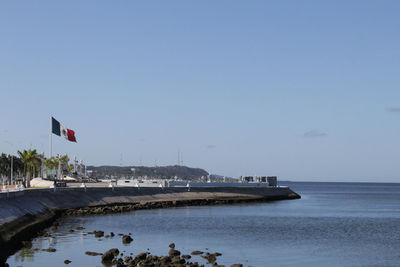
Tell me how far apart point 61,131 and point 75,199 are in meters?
28.3

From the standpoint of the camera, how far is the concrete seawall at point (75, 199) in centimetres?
4900

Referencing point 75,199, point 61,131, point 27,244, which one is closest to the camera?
point 27,244

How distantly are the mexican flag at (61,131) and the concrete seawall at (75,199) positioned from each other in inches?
683

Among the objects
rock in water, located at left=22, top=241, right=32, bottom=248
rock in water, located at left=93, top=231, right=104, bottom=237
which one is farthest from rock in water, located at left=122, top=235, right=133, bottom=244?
rock in water, located at left=22, top=241, right=32, bottom=248

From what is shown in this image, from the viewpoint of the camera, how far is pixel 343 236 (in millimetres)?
61625

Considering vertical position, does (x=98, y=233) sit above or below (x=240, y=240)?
above

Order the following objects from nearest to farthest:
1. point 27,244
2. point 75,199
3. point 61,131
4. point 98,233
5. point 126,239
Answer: point 27,244 < point 126,239 < point 98,233 < point 75,199 < point 61,131

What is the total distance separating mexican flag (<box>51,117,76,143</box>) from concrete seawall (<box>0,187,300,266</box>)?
17.4 metres

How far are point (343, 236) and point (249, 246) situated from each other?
1499 cm

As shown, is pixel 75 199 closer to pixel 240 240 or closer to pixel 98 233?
pixel 98 233

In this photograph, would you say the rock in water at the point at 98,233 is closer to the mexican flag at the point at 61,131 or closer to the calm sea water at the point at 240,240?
the calm sea water at the point at 240,240

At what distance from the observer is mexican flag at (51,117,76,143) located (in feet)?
346

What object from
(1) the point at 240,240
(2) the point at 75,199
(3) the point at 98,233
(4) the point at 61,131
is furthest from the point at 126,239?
(4) the point at 61,131

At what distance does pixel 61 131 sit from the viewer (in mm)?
109812
